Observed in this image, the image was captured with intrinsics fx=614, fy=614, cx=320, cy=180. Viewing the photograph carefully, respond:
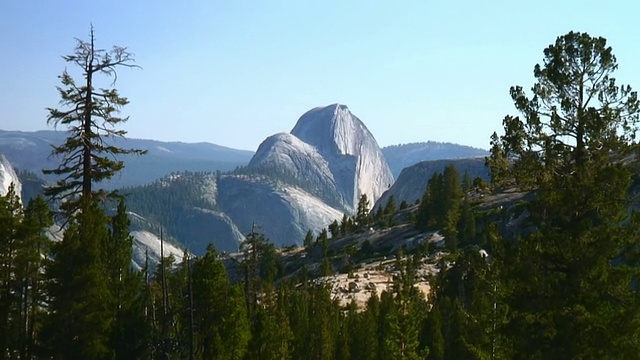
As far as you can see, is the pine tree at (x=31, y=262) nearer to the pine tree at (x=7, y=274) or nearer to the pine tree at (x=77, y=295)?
the pine tree at (x=7, y=274)

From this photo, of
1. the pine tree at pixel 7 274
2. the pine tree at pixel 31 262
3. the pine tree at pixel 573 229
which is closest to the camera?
the pine tree at pixel 573 229

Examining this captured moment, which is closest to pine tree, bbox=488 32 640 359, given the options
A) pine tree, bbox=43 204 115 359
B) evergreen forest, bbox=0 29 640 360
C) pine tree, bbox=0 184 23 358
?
evergreen forest, bbox=0 29 640 360

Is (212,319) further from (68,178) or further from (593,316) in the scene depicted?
(593,316)

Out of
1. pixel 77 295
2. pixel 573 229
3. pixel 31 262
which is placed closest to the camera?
pixel 573 229

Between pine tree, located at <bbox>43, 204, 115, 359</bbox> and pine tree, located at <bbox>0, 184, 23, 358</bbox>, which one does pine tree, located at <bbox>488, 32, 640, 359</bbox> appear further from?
pine tree, located at <bbox>0, 184, 23, 358</bbox>

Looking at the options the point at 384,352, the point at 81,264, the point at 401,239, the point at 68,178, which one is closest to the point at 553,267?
the point at 68,178

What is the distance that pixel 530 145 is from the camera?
824 inches

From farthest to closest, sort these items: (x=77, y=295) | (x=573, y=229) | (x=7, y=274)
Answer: (x=7, y=274), (x=77, y=295), (x=573, y=229)

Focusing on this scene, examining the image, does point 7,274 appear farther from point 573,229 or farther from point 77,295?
point 573,229

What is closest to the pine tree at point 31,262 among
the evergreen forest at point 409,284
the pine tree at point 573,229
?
the evergreen forest at point 409,284

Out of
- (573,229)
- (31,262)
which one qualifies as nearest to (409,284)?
(573,229)

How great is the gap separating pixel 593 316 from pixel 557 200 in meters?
3.70

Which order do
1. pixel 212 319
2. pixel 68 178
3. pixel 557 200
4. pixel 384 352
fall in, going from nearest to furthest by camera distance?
pixel 557 200, pixel 68 178, pixel 212 319, pixel 384 352

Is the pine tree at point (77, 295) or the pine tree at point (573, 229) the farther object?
the pine tree at point (77, 295)
